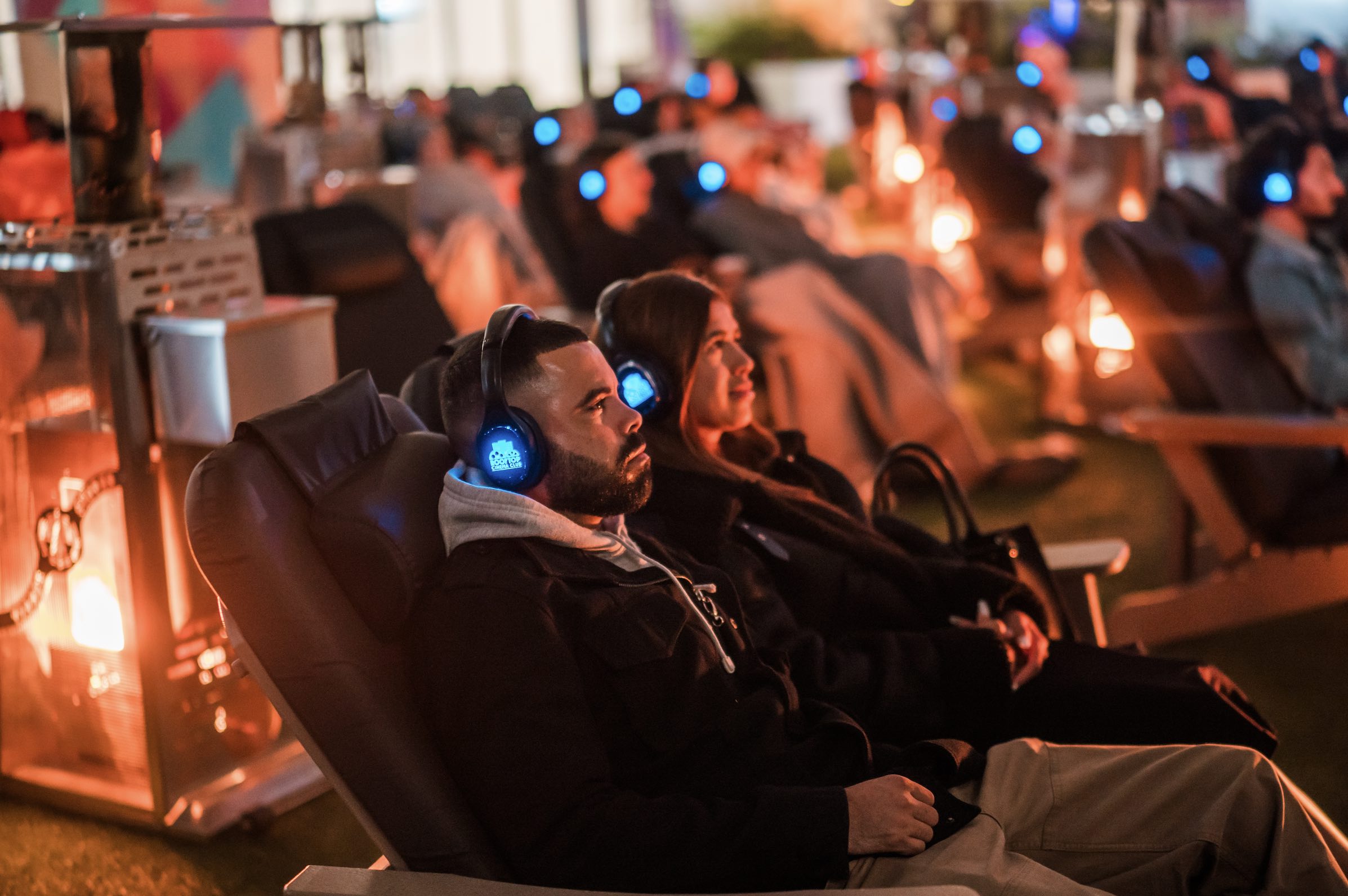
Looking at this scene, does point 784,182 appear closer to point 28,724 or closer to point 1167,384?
point 1167,384

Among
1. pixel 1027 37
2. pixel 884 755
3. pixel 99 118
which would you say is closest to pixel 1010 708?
pixel 884 755

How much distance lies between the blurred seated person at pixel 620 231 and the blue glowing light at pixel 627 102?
3223 millimetres

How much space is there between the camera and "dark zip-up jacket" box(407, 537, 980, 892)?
1.50m

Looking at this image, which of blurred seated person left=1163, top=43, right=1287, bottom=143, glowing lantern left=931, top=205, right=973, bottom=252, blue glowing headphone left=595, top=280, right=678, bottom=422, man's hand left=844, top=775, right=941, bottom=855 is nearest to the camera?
man's hand left=844, top=775, right=941, bottom=855

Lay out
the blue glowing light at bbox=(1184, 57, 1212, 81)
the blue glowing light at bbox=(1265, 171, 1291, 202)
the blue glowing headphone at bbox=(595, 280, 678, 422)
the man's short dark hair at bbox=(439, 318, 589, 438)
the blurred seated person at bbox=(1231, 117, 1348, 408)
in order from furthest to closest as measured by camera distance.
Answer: the blue glowing light at bbox=(1184, 57, 1212, 81) → the blue glowing light at bbox=(1265, 171, 1291, 202) → the blurred seated person at bbox=(1231, 117, 1348, 408) → the blue glowing headphone at bbox=(595, 280, 678, 422) → the man's short dark hair at bbox=(439, 318, 589, 438)

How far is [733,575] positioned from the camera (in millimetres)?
2053

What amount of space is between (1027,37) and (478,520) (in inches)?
256

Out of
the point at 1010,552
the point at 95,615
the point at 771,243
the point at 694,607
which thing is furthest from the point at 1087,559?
the point at 771,243

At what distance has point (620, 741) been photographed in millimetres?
1640

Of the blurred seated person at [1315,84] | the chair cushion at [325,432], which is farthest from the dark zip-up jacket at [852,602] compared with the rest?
the blurred seated person at [1315,84]

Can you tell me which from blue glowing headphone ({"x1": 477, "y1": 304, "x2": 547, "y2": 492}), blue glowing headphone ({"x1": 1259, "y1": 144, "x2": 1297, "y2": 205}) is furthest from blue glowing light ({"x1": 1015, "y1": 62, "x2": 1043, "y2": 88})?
blue glowing headphone ({"x1": 477, "y1": 304, "x2": 547, "y2": 492})

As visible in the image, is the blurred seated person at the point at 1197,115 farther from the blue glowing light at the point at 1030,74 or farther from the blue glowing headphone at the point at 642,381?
the blue glowing headphone at the point at 642,381

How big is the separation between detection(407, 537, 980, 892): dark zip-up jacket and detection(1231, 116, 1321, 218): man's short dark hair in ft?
7.55

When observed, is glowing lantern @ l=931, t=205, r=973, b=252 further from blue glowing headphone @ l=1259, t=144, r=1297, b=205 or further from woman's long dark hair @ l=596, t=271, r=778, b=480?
woman's long dark hair @ l=596, t=271, r=778, b=480
